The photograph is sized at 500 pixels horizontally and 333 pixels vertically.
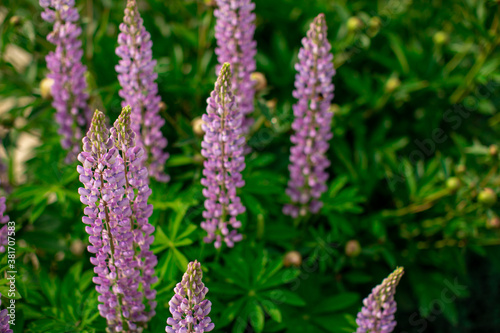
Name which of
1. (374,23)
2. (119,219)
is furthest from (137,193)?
(374,23)

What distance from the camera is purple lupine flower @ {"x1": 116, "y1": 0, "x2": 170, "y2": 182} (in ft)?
9.16

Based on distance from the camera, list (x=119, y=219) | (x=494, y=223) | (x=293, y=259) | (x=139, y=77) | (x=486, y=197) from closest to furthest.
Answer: (x=119, y=219), (x=139, y=77), (x=293, y=259), (x=486, y=197), (x=494, y=223)

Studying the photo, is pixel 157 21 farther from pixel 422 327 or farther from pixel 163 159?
pixel 422 327

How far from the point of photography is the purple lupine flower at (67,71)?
297 centimetres

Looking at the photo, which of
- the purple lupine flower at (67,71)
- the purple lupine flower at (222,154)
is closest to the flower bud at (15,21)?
the purple lupine flower at (67,71)

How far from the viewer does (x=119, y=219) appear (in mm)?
2342

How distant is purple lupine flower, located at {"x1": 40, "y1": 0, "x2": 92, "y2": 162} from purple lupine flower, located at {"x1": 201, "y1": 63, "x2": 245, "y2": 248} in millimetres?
1016

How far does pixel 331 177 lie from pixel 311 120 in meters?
1.39

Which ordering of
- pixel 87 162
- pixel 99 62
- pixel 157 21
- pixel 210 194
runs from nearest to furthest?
pixel 87 162, pixel 210 194, pixel 99 62, pixel 157 21

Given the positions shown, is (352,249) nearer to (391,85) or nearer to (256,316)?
(256,316)

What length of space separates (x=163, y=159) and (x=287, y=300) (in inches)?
46.3

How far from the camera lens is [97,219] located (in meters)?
2.32

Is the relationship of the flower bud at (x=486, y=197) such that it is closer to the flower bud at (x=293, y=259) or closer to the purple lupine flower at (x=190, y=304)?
the flower bud at (x=293, y=259)

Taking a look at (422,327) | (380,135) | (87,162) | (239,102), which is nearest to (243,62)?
(239,102)
